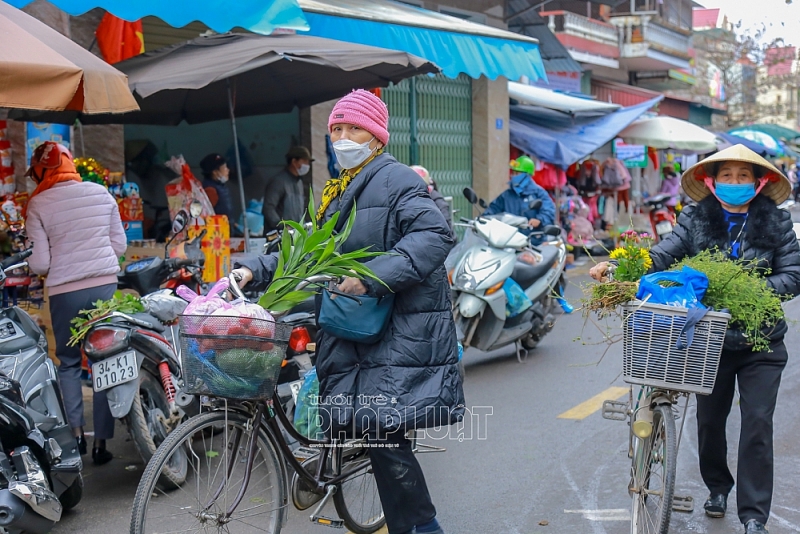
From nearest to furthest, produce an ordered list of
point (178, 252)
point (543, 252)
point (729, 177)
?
point (729, 177), point (178, 252), point (543, 252)

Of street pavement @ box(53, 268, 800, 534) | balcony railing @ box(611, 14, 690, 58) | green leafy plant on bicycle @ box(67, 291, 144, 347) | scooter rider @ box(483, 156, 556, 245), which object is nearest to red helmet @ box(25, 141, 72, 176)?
green leafy plant on bicycle @ box(67, 291, 144, 347)

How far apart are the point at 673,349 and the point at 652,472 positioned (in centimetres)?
64

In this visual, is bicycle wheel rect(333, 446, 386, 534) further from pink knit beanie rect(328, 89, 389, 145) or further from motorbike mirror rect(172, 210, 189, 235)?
motorbike mirror rect(172, 210, 189, 235)

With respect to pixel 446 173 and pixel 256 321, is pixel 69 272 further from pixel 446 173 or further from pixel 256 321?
pixel 446 173

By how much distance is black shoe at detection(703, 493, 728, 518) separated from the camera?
437cm

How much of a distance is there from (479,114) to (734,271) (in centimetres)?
1220

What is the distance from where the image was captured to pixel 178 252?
26.0 feet

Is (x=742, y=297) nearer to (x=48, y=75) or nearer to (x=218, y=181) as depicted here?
(x=48, y=75)

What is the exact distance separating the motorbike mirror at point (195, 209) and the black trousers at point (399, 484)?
4.99 metres

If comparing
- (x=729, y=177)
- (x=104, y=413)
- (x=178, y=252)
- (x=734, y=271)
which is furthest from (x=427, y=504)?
(x=178, y=252)

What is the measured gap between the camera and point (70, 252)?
17.6 ft

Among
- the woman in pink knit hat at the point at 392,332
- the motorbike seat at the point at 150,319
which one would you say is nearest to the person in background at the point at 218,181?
the motorbike seat at the point at 150,319

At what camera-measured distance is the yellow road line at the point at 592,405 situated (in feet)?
21.0

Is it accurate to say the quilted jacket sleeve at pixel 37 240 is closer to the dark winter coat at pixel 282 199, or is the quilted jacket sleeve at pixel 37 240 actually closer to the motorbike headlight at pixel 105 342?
the motorbike headlight at pixel 105 342
